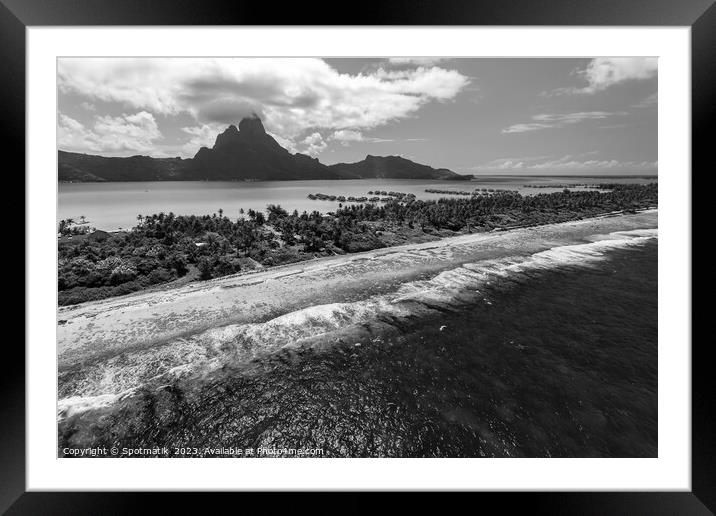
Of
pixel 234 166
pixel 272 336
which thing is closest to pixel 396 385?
pixel 272 336

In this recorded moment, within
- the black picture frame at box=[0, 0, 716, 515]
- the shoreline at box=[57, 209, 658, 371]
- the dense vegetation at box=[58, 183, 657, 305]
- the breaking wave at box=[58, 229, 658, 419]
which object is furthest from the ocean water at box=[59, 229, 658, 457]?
the dense vegetation at box=[58, 183, 657, 305]

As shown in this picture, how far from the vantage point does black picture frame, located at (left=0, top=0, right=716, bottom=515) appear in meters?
2.71

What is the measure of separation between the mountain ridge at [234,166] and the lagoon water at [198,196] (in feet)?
1.69

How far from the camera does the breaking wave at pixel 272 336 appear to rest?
175 inches

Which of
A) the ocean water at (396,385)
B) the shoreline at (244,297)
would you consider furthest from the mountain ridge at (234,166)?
the ocean water at (396,385)

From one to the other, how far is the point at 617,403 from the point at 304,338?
193 inches

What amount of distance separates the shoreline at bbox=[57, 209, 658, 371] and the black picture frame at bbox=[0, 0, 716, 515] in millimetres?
2049

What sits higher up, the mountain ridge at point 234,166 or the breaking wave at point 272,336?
the mountain ridge at point 234,166
